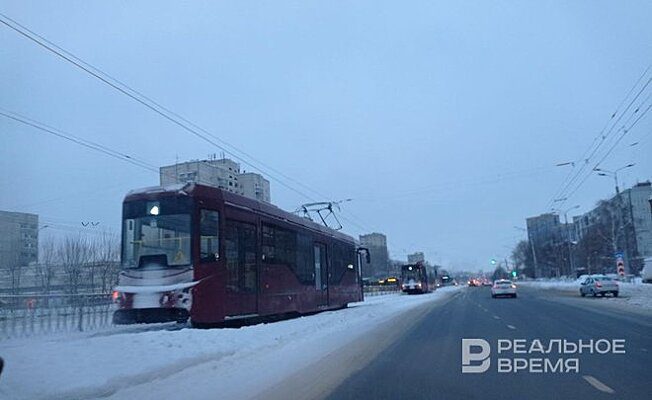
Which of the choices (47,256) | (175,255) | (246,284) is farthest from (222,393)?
(47,256)

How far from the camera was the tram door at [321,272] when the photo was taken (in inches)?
1224

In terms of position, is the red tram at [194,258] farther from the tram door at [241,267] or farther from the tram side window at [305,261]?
the tram side window at [305,261]

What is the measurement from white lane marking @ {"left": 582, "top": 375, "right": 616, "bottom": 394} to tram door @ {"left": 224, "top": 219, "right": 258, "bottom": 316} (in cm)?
1215

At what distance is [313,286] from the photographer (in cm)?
3023


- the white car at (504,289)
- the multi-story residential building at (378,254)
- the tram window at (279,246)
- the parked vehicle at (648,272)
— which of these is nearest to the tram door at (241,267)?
the tram window at (279,246)

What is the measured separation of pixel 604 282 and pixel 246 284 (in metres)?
32.7

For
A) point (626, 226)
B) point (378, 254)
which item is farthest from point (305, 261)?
point (378, 254)

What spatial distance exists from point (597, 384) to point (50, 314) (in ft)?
61.9

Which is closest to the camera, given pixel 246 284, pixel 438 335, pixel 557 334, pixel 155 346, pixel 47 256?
pixel 155 346

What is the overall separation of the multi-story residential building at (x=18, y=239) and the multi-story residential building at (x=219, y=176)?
21.6ft

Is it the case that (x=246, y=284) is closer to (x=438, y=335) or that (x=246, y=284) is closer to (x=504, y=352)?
(x=438, y=335)

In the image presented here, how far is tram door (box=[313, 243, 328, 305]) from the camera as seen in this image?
31.1 m

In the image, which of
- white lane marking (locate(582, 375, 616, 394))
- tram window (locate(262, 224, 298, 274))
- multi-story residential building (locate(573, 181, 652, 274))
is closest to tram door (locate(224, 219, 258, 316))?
tram window (locate(262, 224, 298, 274))

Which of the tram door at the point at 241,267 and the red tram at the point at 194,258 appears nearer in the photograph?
the red tram at the point at 194,258
